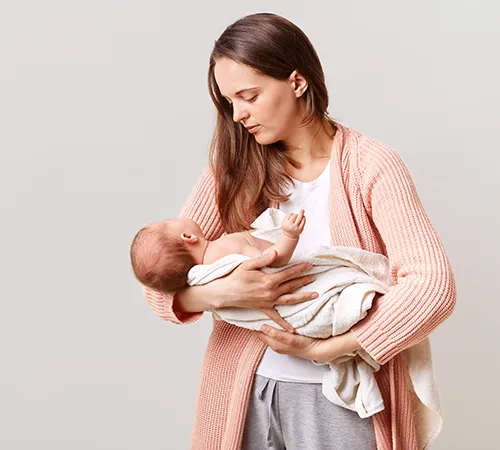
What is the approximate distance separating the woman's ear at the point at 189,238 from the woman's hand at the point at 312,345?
0.79ft

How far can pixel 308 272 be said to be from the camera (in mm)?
1877

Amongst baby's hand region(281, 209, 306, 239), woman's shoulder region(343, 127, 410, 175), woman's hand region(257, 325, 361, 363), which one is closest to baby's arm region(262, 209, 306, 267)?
baby's hand region(281, 209, 306, 239)

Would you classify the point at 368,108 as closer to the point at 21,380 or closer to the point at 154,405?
the point at 154,405

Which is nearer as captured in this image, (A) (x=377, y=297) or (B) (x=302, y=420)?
(A) (x=377, y=297)

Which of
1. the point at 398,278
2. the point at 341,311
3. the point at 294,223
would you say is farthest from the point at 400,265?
the point at 294,223

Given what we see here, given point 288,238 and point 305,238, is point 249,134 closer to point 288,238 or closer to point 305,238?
point 305,238

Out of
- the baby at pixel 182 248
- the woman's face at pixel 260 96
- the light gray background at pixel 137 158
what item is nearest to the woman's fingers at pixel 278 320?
the baby at pixel 182 248

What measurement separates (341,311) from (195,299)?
1.09 ft

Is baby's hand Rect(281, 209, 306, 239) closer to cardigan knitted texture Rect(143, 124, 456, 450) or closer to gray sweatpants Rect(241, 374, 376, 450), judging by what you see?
cardigan knitted texture Rect(143, 124, 456, 450)

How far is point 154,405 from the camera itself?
3242 millimetres

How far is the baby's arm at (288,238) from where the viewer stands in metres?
1.76

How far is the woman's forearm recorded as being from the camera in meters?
1.89

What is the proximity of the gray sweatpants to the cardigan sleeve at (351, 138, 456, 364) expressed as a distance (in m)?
0.21

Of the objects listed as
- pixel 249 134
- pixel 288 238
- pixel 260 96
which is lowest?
pixel 288 238
